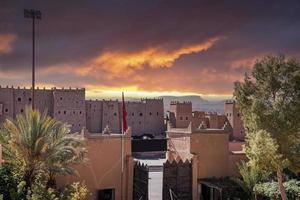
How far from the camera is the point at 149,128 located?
194 ft

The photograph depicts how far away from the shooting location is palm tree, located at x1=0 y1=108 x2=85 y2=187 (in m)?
13.7

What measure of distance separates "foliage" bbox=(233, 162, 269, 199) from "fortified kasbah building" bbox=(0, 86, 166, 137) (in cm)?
3427

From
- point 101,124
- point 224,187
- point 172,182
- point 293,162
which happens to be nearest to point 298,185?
point 293,162

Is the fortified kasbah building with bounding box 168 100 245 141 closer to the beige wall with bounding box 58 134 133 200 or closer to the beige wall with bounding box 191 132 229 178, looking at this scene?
the beige wall with bounding box 191 132 229 178

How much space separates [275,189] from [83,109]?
37.7 meters

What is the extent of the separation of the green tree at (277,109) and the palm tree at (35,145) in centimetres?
784

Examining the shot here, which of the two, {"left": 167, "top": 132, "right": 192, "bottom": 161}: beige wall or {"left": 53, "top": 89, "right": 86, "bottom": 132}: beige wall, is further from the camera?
{"left": 53, "top": 89, "right": 86, "bottom": 132}: beige wall

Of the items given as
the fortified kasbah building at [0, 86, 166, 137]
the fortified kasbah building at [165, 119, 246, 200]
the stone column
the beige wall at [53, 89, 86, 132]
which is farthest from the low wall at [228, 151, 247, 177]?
the beige wall at [53, 89, 86, 132]

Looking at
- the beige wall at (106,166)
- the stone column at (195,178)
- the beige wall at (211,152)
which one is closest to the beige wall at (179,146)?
the beige wall at (211,152)

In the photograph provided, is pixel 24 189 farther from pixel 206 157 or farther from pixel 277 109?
pixel 277 109

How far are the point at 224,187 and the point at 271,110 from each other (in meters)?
4.69

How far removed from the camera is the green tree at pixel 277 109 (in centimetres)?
1686

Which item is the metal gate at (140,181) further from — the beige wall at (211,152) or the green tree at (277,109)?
the green tree at (277,109)

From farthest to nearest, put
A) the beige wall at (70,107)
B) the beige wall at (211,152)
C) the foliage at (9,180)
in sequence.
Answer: the beige wall at (70,107) → the beige wall at (211,152) → the foliage at (9,180)
